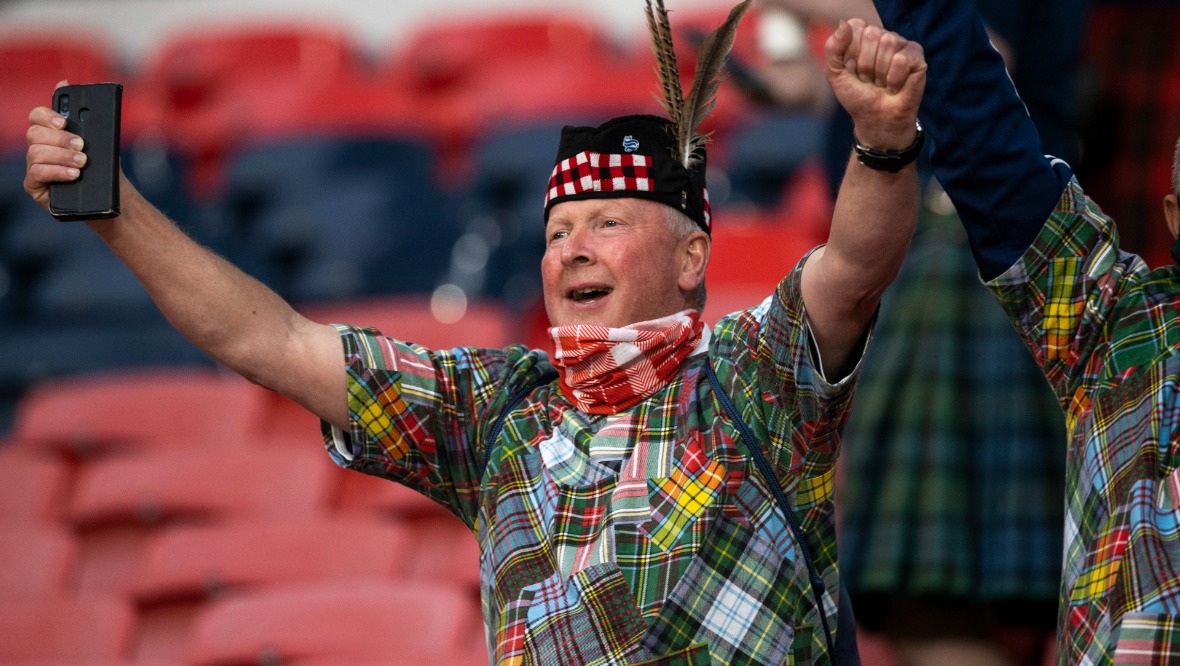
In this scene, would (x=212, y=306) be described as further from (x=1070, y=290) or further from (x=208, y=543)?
(x=208, y=543)

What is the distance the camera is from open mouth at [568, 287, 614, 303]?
2.16m

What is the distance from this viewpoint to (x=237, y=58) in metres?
6.58

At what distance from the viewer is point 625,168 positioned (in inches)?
86.2

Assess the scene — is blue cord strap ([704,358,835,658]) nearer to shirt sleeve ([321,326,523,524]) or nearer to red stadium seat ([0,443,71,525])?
shirt sleeve ([321,326,523,524])

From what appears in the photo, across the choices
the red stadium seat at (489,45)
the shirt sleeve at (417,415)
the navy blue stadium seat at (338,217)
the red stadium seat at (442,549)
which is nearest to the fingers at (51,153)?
the shirt sleeve at (417,415)

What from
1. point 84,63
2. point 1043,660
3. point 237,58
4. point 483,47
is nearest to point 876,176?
point 1043,660

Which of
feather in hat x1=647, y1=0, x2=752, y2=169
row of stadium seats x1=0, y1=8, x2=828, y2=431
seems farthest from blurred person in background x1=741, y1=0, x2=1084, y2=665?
row of stadium seats x1=0, y1=8, x2=828, y2=431

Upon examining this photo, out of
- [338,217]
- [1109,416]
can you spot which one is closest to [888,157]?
[1109,416]

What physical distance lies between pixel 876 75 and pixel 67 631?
2.46 metres

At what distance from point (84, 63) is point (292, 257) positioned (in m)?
2.27

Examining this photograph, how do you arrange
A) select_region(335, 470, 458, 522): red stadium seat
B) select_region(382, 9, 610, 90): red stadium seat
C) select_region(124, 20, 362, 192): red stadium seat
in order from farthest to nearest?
select_region(382, 9, 610, 90): red stadium seat, select_region(124, 20, 362, 192): red stadium seat, select_region(335, 470, 458, 522): red stadium seat

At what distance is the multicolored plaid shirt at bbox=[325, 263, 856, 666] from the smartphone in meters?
0.38

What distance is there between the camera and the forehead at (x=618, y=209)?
2.18m

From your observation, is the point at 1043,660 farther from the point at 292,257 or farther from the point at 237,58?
the point at 237,58
